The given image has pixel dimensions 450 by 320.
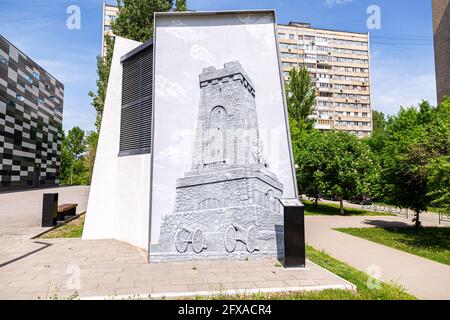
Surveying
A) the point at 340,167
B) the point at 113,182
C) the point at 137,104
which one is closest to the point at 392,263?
the point at 137,104

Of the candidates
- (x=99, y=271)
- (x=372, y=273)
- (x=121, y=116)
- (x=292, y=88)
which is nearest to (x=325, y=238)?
(x=372, y=273)

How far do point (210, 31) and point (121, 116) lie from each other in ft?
17.8

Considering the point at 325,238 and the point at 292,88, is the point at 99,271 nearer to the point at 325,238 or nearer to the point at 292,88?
the point at 325,238

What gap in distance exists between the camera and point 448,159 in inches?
424

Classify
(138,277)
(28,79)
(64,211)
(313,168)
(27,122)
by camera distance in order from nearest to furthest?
1. (138,277)
2. (64,211)
3. (313,168)
4. (27,122)
5. (28,79)

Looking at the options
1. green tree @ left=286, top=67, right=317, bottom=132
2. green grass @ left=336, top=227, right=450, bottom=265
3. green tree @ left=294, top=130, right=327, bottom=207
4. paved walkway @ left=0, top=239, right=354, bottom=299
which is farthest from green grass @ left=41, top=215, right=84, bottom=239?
green tree @ left=286, top=67, right=317, bottom=132

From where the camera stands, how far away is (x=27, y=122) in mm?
42281

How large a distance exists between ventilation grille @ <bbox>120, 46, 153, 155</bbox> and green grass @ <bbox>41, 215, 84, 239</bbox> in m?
4.94

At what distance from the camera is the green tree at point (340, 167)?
22.5 meters

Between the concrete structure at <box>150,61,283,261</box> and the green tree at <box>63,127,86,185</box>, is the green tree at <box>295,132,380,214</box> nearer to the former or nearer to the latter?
the concrete structure at <box>150,61,283,261</box>

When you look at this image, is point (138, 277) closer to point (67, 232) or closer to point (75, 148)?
point (67, 232)

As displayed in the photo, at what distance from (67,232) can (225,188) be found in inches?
370

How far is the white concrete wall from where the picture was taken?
1100 cm

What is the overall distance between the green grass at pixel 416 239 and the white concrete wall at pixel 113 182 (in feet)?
38.0
